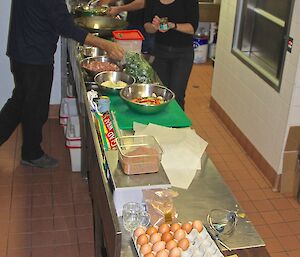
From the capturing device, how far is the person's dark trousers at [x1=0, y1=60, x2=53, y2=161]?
3.60 metres

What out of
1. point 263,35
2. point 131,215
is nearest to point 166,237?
point 131,215

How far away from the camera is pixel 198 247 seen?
169 centimetres

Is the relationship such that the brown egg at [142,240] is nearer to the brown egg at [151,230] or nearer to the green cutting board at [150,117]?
the brown egg at [151,230]

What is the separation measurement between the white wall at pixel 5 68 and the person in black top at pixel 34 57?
76 centimetres

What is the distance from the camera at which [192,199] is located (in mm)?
2016

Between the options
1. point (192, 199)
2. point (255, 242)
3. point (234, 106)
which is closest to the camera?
point (255, 242)

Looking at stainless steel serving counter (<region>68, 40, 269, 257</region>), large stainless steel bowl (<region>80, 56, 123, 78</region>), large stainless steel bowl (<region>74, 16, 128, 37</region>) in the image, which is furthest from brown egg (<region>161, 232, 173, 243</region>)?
large stainless steel bowl (<region>74, 16, 128, 37</region>)

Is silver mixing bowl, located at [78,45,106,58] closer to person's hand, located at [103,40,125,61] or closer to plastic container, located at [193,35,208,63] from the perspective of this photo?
person's hand, located at [103,40,125,61]

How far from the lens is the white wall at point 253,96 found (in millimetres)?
3527

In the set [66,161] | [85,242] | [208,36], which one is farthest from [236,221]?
[208,36]

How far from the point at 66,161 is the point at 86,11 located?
1.30 m

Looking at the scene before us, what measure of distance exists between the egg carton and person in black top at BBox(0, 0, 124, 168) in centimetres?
169

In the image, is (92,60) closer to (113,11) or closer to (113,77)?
(113,77)

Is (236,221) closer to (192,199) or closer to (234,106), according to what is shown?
(192,199)
